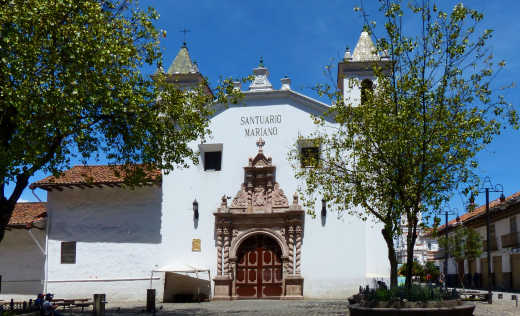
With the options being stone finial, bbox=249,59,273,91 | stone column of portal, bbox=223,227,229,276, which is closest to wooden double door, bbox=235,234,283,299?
stone column of portal, bbox=223,227,229,276

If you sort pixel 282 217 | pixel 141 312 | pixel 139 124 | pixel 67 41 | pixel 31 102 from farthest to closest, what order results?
pixel 282 217
pixel 141 312
pixel 139 124
pixel 67 41
pixel 31 102

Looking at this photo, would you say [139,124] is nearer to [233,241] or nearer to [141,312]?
[141,312]

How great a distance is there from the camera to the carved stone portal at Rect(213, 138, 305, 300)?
22797mm

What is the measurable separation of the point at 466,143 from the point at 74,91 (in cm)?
918

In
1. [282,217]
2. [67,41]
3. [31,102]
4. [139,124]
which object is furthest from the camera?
[282,217]

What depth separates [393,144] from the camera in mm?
13180

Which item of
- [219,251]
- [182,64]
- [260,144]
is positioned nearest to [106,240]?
[219,251]

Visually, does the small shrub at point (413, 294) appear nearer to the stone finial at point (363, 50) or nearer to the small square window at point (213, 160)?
the small square window at point (213, 160)

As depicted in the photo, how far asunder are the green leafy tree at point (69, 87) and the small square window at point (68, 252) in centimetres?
995

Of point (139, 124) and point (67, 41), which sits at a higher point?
point (67, 41)

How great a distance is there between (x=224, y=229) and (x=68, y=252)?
22.5 feet

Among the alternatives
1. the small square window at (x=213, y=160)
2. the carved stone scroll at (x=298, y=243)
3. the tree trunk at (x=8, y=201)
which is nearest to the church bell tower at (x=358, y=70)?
the carved stone scroll at (x=298, y=243)

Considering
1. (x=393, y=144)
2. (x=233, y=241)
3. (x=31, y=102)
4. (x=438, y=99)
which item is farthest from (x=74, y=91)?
(x=233, y=241)

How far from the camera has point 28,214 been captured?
24.8m
